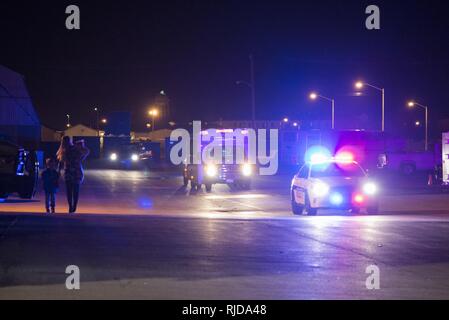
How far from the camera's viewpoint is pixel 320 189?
20250 millimetres

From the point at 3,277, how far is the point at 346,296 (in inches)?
172

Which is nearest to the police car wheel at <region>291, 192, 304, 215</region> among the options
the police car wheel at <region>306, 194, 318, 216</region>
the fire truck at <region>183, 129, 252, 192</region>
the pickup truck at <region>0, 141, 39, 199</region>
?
the police car wheel at <region>306, 194, 318, 216</region>

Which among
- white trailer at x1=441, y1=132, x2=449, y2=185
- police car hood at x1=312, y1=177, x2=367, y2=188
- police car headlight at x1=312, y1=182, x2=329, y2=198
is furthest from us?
white trailer at x1=441, y1=132, x2=449, y2=185

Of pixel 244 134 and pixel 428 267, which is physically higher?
pixel 244 134

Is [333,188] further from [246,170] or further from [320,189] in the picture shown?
[246,170]

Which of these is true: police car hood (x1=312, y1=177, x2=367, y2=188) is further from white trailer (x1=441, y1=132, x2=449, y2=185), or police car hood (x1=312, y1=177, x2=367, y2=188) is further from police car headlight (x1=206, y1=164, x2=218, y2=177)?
white trailer (x1=441, y1=132, x2=449, y2=185)

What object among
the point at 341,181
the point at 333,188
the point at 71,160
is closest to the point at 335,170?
the point at 341,181

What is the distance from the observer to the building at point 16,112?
52.5 m

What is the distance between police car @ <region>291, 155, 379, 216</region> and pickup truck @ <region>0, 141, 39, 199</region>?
844cm

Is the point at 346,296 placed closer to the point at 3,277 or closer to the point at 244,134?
the point at 3,277

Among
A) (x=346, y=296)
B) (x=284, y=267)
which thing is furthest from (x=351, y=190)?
(x=346, y=296)

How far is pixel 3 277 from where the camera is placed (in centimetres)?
1005

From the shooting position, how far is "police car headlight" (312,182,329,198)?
20.2m

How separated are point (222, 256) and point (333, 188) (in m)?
8.72
